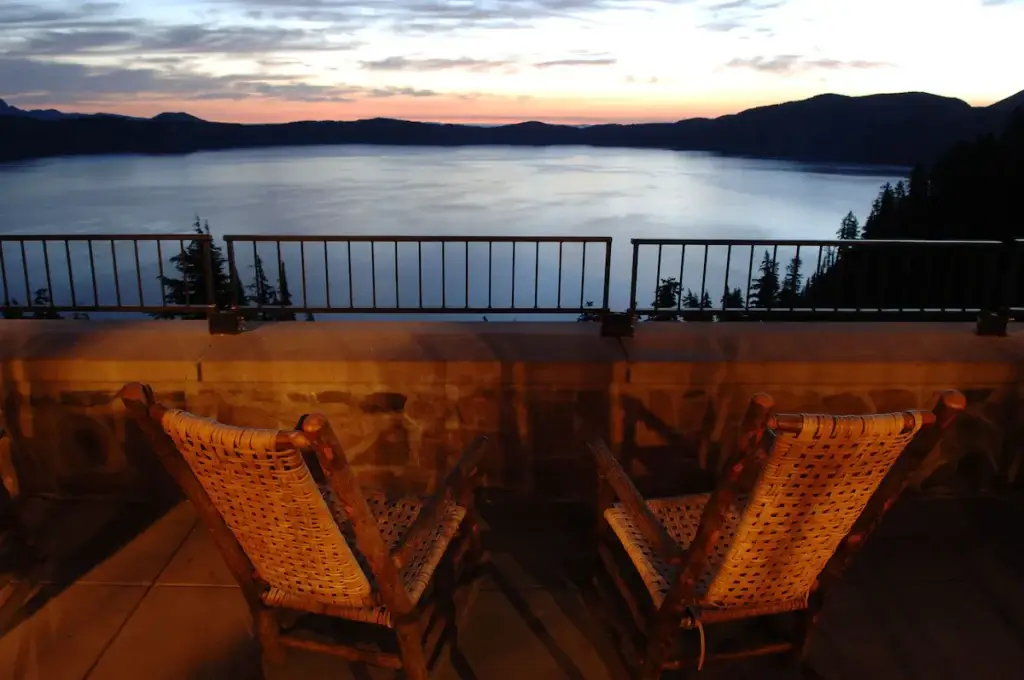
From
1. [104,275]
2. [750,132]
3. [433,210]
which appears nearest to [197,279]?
[750,132]

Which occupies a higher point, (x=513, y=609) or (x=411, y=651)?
(x=411, y=651)

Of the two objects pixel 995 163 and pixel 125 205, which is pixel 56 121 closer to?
pixel 995 163

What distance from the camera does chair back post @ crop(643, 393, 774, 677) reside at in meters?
1.50

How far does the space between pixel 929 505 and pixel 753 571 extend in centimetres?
200

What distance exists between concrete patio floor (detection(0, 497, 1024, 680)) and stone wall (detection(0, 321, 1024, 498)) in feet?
0.92

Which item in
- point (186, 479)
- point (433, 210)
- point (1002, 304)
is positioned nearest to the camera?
point (186, 479)

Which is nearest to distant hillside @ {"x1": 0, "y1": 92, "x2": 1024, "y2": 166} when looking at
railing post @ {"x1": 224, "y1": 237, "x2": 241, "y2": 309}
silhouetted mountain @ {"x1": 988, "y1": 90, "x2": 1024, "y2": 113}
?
silhouetted mountain @ {"x1": 988, "y1": 90, "x2": 1024, "y2": 113}

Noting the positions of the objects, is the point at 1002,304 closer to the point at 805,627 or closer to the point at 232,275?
the point at 805,627

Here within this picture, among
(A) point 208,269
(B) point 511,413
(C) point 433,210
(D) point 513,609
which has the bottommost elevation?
(C) point 433,210

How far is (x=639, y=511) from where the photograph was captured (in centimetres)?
214

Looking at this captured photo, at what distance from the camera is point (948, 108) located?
3203 cm

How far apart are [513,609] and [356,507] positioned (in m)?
1.16

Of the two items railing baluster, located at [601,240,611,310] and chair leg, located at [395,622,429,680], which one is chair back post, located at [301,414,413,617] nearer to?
chair leg, located at [395,622,429,680]

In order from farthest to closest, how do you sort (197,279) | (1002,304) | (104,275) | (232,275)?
(104,275)
(197,279)
(1002,304)
(232,275)
